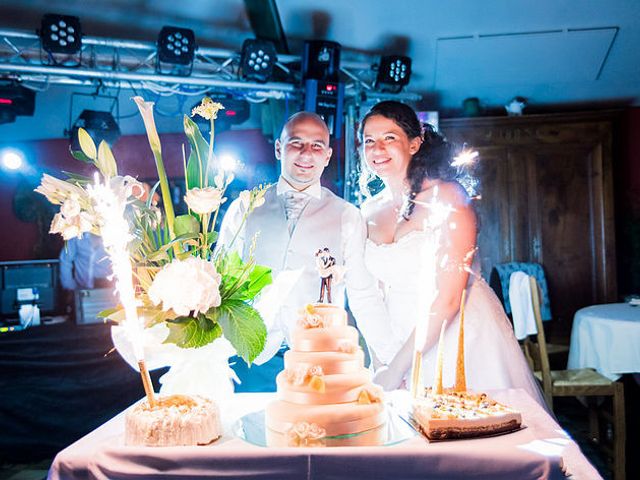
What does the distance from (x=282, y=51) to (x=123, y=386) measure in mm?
3862

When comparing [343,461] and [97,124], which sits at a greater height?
[97,124]

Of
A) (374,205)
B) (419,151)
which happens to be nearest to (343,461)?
(419,151)

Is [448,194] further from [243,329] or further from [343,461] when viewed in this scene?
[343,461]

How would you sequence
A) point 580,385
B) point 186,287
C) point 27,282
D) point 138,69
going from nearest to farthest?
point 186,287, point 580,385, point 27,282, point 138,69

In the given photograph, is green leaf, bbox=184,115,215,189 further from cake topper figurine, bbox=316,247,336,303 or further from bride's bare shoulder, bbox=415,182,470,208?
bride's bare shoulder, bbox=415,182,470,208

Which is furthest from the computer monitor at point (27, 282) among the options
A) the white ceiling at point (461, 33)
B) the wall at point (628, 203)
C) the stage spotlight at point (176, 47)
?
the wall at point (628, 203)

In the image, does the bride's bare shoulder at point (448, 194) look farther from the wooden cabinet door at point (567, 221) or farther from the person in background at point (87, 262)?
the wooden cabinet door at point (567, 221)

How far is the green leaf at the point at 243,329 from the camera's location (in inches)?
54.4

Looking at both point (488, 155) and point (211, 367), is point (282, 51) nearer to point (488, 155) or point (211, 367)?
point (488, 155)

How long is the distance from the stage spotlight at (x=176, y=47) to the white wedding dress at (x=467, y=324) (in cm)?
343

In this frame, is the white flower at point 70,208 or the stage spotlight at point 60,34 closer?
the white flower at point 70,208

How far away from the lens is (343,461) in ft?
3.82

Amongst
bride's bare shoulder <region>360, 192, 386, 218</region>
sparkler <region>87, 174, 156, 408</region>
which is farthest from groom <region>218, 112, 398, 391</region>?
sparkler <region>87, 174, 156, 408</region>

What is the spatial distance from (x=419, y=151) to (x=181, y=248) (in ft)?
4.35
